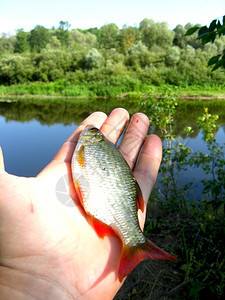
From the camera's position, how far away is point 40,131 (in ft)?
36.6

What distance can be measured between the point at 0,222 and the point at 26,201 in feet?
0.73

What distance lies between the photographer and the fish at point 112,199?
1.73 m

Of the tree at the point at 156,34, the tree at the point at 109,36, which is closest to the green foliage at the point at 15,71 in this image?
the tree at the point at 109,36

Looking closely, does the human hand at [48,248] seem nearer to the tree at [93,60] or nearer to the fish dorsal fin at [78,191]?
the fish dorsal fin at [78,191]

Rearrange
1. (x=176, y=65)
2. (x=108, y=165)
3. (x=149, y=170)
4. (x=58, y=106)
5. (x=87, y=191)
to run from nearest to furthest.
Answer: (x=87, y=191)
(x=108, y=165)
(x=149, y=170)
(x=58, y=106)
(x=176, y=65)

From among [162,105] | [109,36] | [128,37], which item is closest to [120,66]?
[128,37]

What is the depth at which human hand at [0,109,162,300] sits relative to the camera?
1597 millimetres

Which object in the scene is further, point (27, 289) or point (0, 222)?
point (0, 222)

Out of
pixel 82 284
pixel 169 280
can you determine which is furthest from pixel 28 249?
pixel 169 280

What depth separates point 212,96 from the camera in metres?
19.1

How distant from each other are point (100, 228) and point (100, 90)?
794 inches

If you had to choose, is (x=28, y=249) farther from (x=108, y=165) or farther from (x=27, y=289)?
(x=108, y=165)

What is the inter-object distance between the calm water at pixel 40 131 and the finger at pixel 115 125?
3.58 meters

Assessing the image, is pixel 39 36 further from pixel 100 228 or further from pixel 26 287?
pixel 26 287
